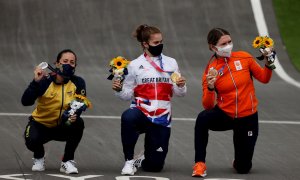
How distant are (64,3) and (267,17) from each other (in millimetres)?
5277

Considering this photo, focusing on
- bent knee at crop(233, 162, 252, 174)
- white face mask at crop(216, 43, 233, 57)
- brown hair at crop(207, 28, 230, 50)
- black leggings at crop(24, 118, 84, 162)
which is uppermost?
brown hair at crop(207, 28, 230, 50)

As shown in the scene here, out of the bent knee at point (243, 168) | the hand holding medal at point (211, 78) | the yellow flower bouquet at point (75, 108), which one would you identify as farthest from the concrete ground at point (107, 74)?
the hand holding medal at point (211, 78)

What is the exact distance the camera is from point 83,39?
25594 millimetres

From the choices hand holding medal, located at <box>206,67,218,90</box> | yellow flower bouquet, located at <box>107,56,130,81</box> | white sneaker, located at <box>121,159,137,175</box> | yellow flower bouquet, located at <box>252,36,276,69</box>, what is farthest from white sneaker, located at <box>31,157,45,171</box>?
yellow flower bouquet, located at <box>252,36,276,69</box>

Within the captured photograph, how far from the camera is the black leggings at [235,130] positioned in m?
12.5

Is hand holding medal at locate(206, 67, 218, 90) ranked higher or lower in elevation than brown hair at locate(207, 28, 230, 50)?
lower

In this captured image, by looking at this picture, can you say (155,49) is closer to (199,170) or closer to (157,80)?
(157,80)

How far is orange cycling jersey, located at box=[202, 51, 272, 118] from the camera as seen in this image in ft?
40.7

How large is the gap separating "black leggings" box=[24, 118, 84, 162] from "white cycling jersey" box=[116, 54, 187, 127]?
0.66m

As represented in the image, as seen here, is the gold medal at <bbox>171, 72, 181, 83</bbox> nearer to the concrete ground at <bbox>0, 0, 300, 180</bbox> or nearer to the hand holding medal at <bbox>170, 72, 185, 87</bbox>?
the hand holding medal at <bbox>170, 72, 185, 87</bbox>

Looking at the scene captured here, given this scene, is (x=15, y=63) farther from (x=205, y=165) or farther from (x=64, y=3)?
(x=205, y=165)

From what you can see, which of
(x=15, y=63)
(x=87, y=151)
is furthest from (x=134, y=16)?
(x=87, y=151)

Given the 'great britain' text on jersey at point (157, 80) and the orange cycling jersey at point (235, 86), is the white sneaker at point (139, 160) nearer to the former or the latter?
the 'great britain' text on jersey at point (157, 80)

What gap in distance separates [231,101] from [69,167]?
1.99 m
